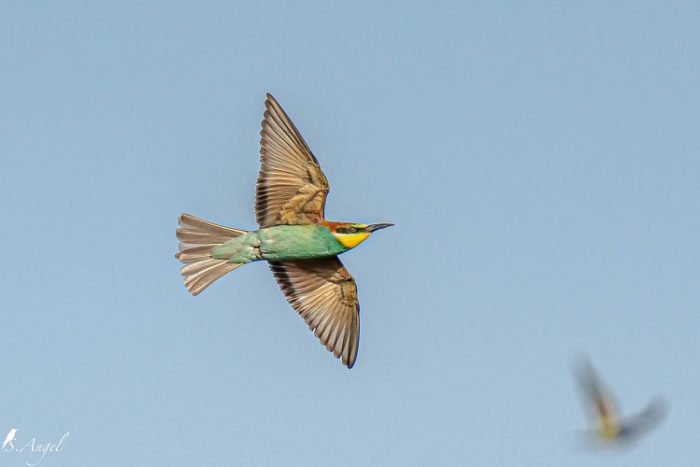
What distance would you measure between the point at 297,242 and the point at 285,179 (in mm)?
686

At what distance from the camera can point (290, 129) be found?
1206 centimetres

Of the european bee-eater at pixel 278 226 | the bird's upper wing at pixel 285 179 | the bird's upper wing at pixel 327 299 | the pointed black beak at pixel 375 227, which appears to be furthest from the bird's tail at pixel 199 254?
the pointed black beak at pixel 375 227

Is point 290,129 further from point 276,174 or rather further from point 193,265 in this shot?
point 193,265

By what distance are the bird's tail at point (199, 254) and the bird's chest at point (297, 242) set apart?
1.41ft

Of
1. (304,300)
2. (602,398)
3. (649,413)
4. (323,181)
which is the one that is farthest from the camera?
(304,300)

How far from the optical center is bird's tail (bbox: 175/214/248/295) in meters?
12.1

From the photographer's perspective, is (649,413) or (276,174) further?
(276,174)

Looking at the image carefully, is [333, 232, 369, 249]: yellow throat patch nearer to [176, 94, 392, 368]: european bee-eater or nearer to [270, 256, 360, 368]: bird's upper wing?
[176, 94, 392, 368]: european bee-eater

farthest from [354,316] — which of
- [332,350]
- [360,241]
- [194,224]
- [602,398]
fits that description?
[602,398]

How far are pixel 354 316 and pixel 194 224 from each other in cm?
236

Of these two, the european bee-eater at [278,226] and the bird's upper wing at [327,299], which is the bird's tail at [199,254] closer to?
the european bee-eater at [278,226]

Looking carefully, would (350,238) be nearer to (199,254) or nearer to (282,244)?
(282,244)

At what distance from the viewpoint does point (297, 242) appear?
1197 cm

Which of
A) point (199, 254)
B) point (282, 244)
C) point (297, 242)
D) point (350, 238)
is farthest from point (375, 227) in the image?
point (199, 254)
